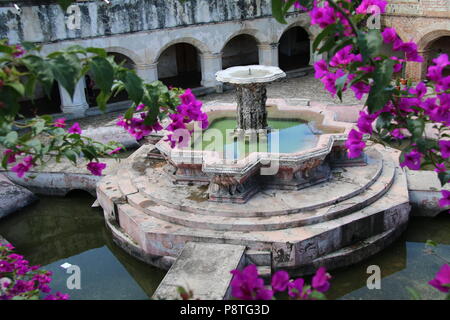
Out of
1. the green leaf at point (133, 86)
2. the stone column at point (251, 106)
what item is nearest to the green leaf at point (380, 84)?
the green leaf at point (133, 86)

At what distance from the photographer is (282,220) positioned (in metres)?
6.73

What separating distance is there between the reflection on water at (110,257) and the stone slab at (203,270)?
78 cm

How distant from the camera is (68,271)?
23.1 ft

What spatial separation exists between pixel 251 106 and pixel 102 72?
6553 mm

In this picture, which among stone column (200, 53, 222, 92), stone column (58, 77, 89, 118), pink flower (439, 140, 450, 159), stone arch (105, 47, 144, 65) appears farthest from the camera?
stone column (200, 53, 222, 92)

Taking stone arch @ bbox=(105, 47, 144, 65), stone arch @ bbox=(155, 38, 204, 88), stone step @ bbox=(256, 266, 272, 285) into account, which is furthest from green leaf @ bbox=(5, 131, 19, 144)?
stone arch @ bbox=(155, 38, 204, 88)

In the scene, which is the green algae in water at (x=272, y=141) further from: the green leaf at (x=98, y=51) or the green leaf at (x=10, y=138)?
the green leaf at (x=98, y=51)

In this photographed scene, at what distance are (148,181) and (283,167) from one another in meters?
2.23

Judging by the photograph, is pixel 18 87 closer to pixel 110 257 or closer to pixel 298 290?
pixel 298 290

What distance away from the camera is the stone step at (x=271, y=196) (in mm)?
6918

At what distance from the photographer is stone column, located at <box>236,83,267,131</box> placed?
8820mm

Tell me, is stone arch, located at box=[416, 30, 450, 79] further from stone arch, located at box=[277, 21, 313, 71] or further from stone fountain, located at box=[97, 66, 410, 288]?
stone fountain, located at box=[97, 66, 410, 288]

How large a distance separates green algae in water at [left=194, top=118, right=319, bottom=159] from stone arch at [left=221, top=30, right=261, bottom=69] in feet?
36.9
